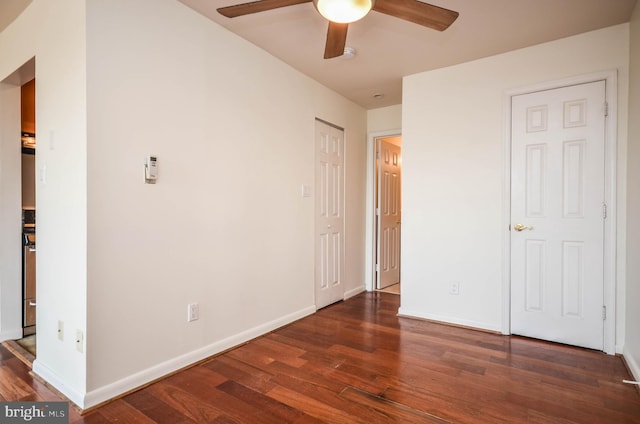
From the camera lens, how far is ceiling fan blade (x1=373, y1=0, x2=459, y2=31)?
5.81 feet

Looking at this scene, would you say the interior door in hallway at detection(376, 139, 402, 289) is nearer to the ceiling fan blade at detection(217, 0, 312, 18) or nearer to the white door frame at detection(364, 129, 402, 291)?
the white door frame at detection(364, 129, 402, 291)

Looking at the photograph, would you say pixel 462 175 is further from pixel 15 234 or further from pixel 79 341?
pixel 15 234

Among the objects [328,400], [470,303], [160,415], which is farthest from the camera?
[470,303]

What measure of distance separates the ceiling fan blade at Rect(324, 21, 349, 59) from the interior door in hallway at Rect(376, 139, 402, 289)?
2466 mm

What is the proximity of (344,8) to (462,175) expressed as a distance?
210cm

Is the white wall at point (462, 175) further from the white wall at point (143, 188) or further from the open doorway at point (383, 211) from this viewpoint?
the white wall at point (143, 188)

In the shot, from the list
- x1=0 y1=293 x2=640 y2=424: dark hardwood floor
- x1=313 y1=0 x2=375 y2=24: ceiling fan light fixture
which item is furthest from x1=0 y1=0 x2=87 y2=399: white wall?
x1=313 y1=0 x2=375 y2=24: ceiling fan light fixture

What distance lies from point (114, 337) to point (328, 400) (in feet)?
4.25

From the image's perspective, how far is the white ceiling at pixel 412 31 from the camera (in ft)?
7.64

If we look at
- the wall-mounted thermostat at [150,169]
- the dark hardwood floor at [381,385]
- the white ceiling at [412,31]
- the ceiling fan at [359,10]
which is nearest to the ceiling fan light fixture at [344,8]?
the ceiling fan at [359,10]

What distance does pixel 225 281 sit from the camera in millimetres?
2631

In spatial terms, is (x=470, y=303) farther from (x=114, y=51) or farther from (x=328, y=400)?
(x=114, y=51)

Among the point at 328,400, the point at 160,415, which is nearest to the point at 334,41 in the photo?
the point at 328,400

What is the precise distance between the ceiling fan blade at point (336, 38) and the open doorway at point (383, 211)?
2353 millimetres
